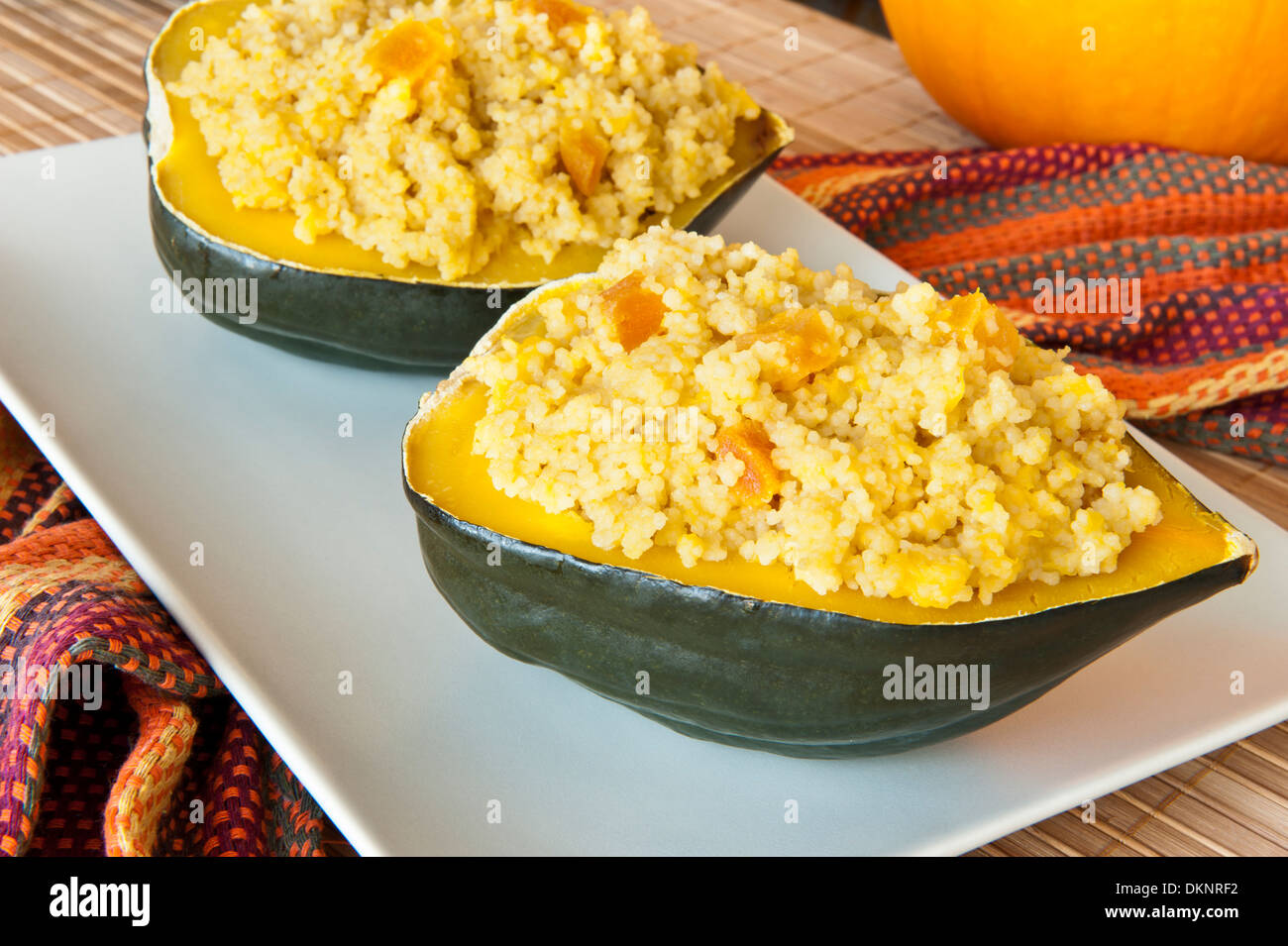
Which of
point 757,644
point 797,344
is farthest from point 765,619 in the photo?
point 797,344

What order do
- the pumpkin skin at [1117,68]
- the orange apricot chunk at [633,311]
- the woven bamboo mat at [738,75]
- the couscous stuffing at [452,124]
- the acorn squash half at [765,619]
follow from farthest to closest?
the woven bamboo mat at [738,75] → the pumpkin skin at [1117,68] → the couscous stuffing at [452,124] → the orange apricot chunk at [633,311] → the acorn squash half at [765,619]

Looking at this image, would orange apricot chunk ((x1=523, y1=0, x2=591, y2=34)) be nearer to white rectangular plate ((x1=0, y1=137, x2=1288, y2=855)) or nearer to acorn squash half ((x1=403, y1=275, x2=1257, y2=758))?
white rectangular plate ((x1=0, y1=137, x2=1288, y2=855))

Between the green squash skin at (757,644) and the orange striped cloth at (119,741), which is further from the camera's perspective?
the orange striped cloth at (119,741)

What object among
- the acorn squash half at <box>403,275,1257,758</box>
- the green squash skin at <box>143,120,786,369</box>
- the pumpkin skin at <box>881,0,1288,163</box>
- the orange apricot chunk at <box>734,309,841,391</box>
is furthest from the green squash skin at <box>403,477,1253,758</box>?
Answer: the pumpkin skin at <box>881,0,1288,163</box>

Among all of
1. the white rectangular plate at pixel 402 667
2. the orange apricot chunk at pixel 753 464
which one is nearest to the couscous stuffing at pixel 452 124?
the white rectangular plate at pixel 402 667

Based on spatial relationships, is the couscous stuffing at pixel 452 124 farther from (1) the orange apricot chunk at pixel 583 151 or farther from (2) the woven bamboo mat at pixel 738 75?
(2) the woven bamboo mat at pixel 738 75
